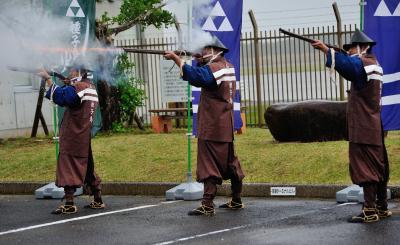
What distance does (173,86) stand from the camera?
19641 millimetres

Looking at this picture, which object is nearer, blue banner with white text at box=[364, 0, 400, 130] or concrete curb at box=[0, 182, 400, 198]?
blue banner with white text at box=[364, 0, 400, 130]

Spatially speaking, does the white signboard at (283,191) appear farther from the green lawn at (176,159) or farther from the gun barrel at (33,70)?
the gun barrel at (33,70)

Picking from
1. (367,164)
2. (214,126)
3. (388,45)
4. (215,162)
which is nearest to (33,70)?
(214,126)

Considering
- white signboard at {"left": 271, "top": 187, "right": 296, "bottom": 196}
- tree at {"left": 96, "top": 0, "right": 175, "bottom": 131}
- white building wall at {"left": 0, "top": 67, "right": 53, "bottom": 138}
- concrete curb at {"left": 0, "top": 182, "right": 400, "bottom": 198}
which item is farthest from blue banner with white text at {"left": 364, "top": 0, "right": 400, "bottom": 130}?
white building wall at {"left": 0, "top": 67, "right": 53, "bottom": 138}

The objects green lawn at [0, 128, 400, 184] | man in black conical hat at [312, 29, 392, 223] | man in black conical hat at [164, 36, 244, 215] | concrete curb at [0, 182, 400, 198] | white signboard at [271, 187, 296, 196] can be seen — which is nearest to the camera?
man in black conical hat at [312, 29, 392, 223]

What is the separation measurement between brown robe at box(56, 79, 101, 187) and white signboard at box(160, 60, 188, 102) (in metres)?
7.06

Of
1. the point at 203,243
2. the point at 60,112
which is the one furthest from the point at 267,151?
the point at 203,243

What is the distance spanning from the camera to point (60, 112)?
1459 cm

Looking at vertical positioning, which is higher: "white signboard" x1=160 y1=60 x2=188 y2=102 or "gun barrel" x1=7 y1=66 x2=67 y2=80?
"gun barrel" x1=7 y1=66 x2=67 y2=80

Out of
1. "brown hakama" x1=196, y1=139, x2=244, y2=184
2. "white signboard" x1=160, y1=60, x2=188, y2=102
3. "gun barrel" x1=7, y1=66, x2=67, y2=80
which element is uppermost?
"gun barrel" x1=7, y1=66, x2=67, y2=80

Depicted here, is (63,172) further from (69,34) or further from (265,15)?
(265,15)

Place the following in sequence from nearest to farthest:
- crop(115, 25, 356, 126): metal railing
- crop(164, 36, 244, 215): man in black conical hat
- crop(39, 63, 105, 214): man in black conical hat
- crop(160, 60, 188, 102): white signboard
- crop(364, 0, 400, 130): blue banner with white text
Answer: crop(164, 36, 244, 215): man in black conical hat, crop(364, 0, 400, 130): blue banner with white text, crop(39, 63, 105, 214): man in black conical hat, crop(160, 60, 188, 102): white signboard, crop(115, 25, 356, 126): metal railing

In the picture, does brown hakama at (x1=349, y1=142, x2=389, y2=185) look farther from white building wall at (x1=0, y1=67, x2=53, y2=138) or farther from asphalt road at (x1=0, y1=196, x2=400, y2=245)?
white building wall at (x1=0, y1=67, x2=53, y2=138)

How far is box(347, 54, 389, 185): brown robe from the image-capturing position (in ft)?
34.9
